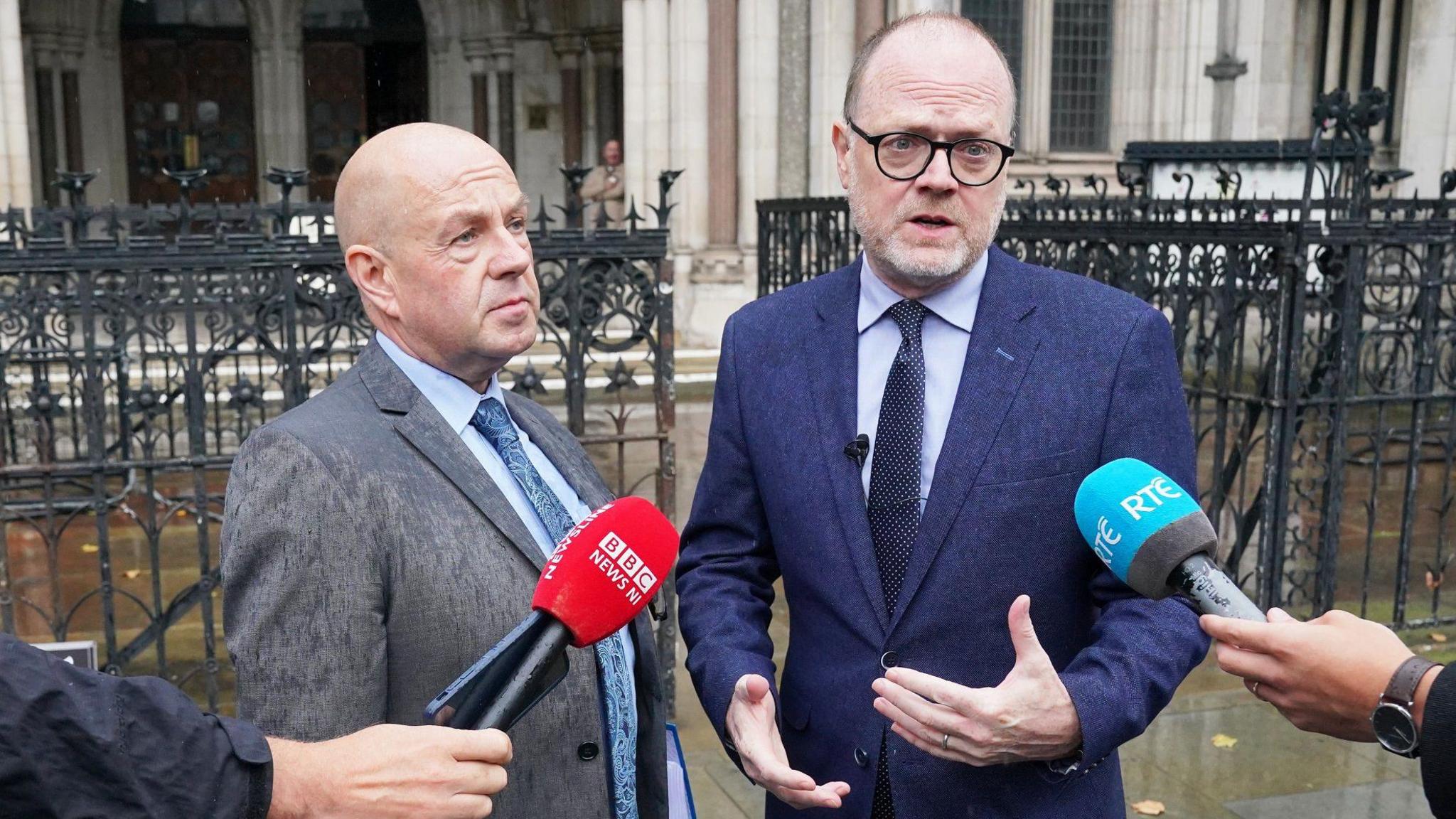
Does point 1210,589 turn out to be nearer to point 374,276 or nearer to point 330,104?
point 374,276

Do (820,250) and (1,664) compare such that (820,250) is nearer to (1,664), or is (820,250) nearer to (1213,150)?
(1213,150)

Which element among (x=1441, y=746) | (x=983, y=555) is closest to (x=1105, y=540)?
(x=983, y=555)

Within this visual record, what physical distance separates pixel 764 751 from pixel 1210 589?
0.74 metres

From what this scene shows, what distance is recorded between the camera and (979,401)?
232 cm

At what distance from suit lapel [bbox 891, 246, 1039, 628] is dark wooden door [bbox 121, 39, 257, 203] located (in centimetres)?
1968

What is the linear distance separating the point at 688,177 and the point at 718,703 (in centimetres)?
1371

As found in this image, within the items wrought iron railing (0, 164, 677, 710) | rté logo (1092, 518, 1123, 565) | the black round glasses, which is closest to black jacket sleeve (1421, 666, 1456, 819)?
rté logo (1092, 518, 1123, 565)

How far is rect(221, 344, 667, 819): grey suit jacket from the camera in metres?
1.93

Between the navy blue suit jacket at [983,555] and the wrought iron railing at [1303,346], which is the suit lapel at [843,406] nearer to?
the navy blue suit jacket at [983,555]

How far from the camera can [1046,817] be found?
2248mm

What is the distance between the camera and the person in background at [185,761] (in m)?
1.36

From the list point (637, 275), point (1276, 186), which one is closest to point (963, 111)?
point (637, 275)

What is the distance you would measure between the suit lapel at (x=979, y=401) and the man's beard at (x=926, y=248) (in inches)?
4.2

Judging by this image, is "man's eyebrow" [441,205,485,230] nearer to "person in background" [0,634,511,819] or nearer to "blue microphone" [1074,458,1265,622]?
"person in background" [0,634,511,819]
